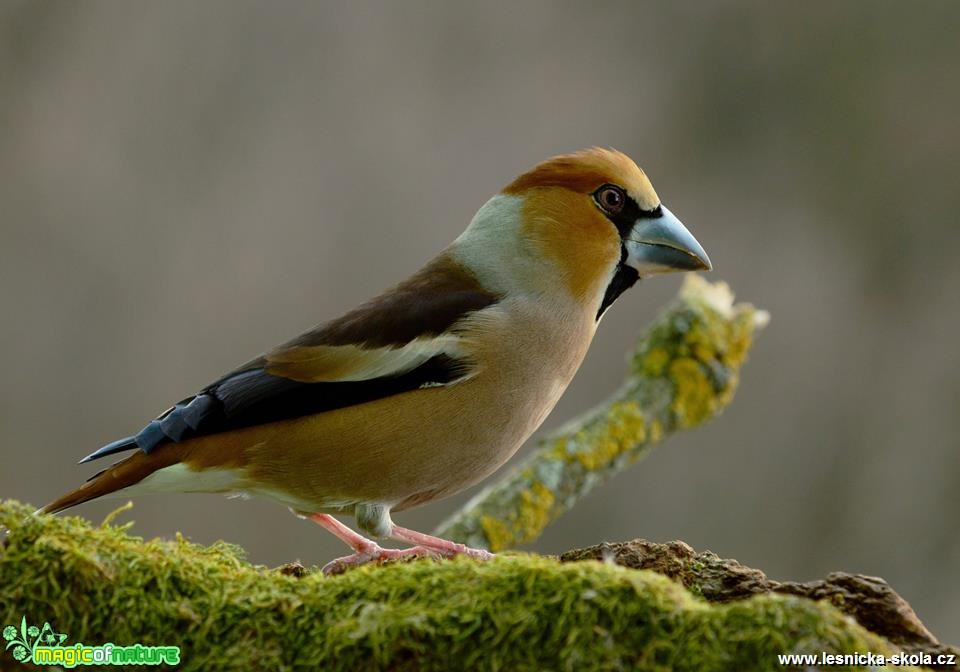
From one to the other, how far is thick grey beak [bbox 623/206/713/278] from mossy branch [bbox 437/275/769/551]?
0.88 meters

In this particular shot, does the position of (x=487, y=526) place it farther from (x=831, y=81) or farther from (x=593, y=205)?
(x=831, y=81)

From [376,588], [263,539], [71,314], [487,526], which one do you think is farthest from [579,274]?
[71,314]

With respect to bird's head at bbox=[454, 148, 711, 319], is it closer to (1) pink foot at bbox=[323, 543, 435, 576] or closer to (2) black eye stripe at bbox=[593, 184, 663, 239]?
(2) black eye stripe at bbox=[593, 184, 663, 239]

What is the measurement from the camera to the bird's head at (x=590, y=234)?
4.06 m

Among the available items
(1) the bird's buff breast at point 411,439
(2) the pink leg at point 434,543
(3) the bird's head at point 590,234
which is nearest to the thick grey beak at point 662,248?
(3) the bird's head at point 590,234

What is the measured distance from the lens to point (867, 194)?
852 cm

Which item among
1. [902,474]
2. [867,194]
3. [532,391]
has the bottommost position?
[532,391]

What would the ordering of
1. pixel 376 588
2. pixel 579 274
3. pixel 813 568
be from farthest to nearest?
pixel 813 568
pixel 579 274
pixel 376 588

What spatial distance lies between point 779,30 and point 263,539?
19.0 ft

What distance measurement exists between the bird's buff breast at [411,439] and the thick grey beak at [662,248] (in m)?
0.62

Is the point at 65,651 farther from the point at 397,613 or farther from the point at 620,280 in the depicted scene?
the point at 620,280

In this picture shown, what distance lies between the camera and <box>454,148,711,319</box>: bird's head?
4.06 metres

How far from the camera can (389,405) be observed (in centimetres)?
364

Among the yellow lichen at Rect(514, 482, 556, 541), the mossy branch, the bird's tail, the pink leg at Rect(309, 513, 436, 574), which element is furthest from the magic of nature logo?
the yellow lichen at Rect(514, 482, 556, 541)
